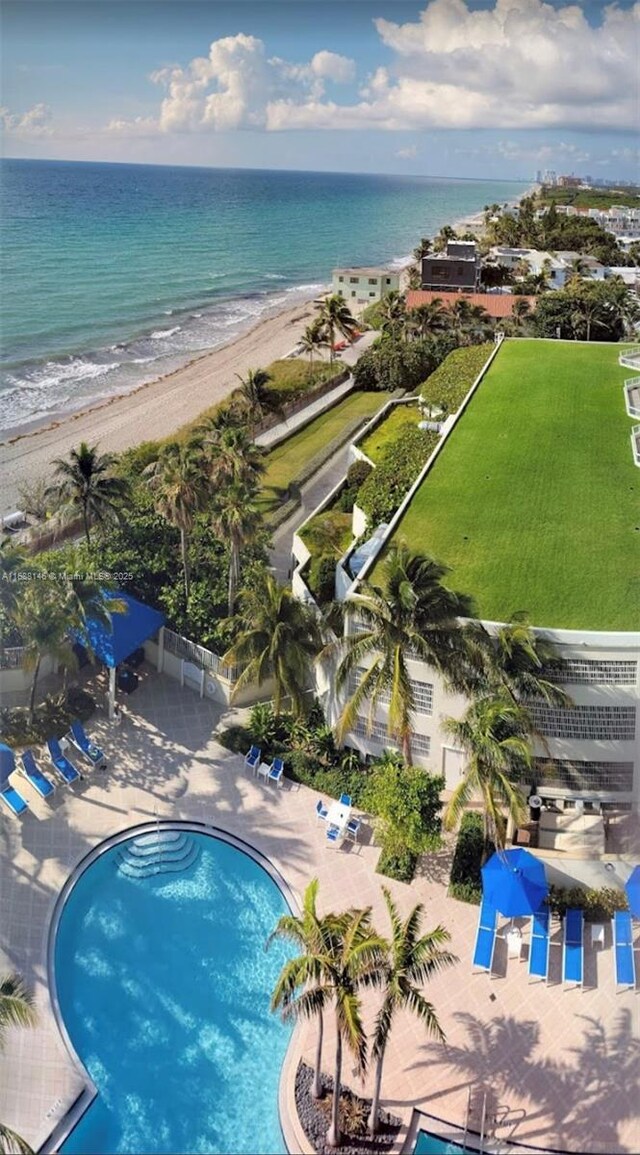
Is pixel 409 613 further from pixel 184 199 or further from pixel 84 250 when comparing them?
pixel 184 199

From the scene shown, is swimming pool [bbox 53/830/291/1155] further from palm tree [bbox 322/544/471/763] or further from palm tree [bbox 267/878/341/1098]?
palm tree [bbox 322/544/471/763]

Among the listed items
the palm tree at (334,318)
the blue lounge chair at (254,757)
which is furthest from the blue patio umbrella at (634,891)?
the palm tree at (334,318)

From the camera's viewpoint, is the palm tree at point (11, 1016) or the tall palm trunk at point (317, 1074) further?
the tall palm trunk at point (317, 1074)

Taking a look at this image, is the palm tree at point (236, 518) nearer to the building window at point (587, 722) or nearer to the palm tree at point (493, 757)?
the palm tree at point (493, 757)

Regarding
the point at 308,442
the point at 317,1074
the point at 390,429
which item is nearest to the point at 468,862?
the point at 317,1074

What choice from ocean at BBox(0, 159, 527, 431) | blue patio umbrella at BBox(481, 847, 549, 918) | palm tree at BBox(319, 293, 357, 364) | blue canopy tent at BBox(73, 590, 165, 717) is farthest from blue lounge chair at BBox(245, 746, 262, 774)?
palm tree at BBox(319, 293, 357, 364)
